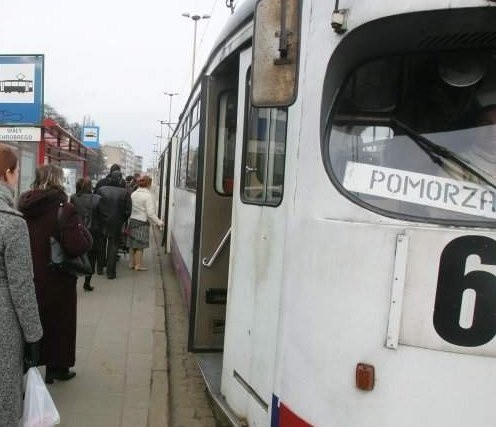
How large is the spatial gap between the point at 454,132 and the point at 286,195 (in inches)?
30.3

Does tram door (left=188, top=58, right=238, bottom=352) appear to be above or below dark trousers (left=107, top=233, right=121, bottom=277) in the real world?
above

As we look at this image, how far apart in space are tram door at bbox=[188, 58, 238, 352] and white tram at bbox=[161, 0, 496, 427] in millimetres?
1882

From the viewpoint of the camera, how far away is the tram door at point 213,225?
451 cm

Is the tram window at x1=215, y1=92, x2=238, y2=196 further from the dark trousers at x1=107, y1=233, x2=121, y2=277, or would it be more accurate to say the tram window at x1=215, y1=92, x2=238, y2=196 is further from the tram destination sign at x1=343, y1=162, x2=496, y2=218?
the dark trousers at x1=107, y1=233, x2=121, y2=277

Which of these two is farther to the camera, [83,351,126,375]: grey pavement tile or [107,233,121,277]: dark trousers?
[107,233,121,277]: dark trousers

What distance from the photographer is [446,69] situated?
2154 millimetres

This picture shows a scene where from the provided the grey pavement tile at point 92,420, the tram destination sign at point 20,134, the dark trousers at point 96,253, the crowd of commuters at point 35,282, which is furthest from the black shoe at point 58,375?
the tram destination sign at point 20,134

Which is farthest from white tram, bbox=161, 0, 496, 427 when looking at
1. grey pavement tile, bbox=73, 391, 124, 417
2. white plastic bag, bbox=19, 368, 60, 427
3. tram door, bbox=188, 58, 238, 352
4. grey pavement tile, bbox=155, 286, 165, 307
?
grey pavement tile, bbox=155, 286, 165, 307

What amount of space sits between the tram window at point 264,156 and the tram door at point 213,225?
1246 mm

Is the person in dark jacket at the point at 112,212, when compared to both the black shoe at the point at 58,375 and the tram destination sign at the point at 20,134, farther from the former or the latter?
the black shoe at the point at 58,375

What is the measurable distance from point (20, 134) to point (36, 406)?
6.55 m

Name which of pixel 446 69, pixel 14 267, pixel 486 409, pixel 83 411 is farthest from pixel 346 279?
pixel 83 411

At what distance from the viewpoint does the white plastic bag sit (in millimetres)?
2918

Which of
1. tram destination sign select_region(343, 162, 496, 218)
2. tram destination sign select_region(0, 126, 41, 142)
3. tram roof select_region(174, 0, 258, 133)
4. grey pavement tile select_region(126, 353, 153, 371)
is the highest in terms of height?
tram roof select_region(174, 0, 258, 133)
